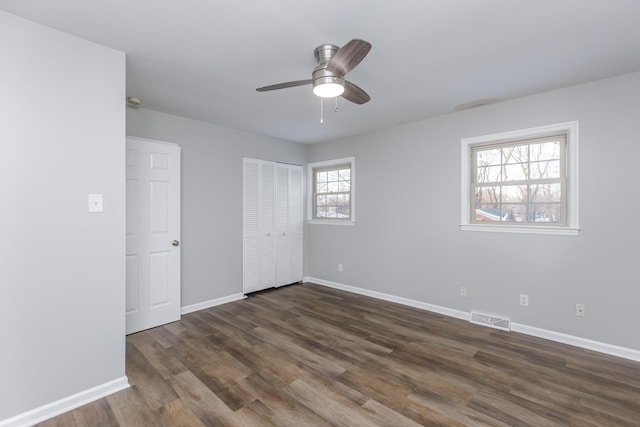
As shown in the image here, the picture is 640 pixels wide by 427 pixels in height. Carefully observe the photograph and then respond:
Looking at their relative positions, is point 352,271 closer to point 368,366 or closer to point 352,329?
point 352,329

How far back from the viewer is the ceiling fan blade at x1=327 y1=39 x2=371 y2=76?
66.7 inches

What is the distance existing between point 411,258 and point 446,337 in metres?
1.18

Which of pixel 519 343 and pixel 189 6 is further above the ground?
pixel 189 6

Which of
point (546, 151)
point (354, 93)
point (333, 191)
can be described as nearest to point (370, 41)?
point (354, 93)

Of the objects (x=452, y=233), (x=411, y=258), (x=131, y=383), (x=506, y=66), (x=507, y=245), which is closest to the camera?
(x=131, y=383)

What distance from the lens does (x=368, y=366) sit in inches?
97.0

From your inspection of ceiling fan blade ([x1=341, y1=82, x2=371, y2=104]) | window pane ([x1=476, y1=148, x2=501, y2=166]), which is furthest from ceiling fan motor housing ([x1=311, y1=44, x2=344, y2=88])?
window pane ([x1=476, y1=148, x2=501, y2=166])

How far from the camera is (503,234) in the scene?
3.24 m

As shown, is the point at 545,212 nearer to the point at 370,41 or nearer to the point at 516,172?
the point at 516,172

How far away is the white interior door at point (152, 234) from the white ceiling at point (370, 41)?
26.1 inches

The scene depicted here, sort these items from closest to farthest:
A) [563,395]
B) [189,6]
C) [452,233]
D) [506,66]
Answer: [189,6] < [563,395] < [506,66] < [452,233]

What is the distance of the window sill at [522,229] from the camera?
285 cm

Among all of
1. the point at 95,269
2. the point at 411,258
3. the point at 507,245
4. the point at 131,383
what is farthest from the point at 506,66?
the point at 131,383

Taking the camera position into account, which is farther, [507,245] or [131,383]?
[507,245]
